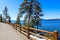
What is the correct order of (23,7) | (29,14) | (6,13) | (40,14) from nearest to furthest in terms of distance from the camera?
1. (29,14)
2. (23,7)
3. (40,14)
4. (6,13)

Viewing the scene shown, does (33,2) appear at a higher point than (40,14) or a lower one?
higher

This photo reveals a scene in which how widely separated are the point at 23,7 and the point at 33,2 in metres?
3.65

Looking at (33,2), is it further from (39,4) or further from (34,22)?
(34,22)

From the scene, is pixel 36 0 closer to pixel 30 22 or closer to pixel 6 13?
pixel 30 22

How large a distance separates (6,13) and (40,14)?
56.3 meters

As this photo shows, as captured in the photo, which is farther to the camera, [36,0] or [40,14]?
[40,14]

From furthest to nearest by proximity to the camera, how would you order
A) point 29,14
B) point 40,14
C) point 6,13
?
point 6,13
point 40,14
point 29,14

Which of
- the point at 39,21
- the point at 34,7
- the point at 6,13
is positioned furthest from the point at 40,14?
the point at 6,13

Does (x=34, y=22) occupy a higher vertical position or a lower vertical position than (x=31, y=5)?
lower

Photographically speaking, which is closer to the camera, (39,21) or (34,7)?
(34,7)

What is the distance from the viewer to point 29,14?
38.9 m

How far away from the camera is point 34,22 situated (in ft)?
140

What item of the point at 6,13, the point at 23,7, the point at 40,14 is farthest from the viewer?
the point at 6,13

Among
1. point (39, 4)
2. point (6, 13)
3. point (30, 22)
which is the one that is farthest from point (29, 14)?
point (6, 13)
